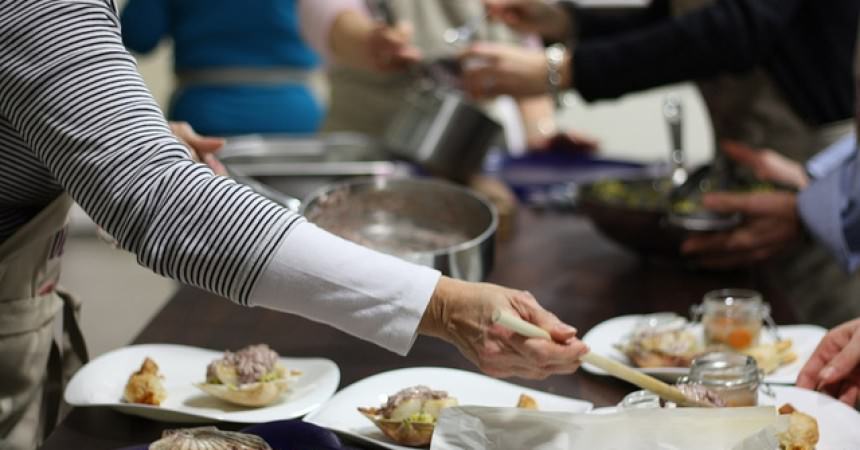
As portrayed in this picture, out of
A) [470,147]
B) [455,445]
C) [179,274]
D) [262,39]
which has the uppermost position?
[179,274]

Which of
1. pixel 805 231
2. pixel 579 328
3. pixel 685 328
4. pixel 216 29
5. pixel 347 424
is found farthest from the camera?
pixel 216 29

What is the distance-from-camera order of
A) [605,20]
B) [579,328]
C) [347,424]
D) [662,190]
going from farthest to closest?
[605,20] < [662,190] < [579,328] < [347,424]

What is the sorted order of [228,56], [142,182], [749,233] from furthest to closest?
[228,56]
[749,233]
[142,182]

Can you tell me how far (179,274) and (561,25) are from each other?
6.43ft

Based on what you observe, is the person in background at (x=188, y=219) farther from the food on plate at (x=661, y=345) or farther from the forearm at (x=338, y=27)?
the forearm at (x=338, y=27)

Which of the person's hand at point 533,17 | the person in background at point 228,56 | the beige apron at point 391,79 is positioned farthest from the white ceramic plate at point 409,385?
the person in background at point 228,56

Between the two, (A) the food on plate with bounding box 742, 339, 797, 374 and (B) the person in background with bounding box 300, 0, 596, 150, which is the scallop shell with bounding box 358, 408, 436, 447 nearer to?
(A) the food on plate with bounding box 742, 339, 797, 374

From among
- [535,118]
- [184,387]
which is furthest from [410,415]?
[535,118]

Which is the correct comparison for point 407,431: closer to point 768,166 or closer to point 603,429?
point 603,429

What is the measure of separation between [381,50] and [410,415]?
1.43 meters

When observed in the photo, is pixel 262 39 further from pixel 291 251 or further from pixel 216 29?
pixel 291 251

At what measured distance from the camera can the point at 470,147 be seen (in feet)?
7.85

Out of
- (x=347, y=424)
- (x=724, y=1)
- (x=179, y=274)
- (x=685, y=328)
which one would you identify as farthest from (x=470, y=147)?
(x=179, y=274)

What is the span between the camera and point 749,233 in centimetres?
206
